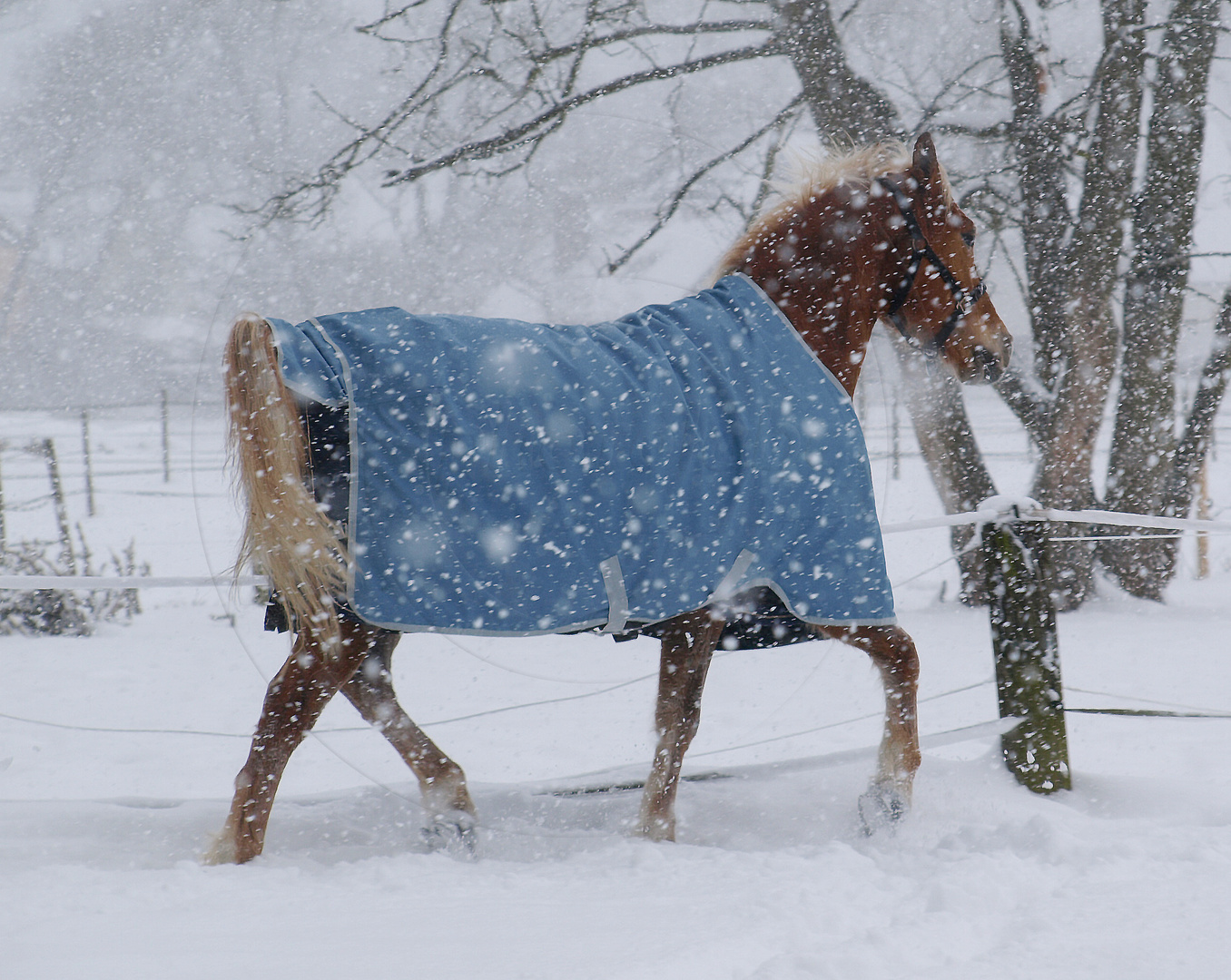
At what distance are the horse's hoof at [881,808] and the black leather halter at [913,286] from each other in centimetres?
115

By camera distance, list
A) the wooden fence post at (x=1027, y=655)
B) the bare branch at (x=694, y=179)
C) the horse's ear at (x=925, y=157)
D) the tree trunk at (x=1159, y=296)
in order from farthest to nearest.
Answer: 1. the bare branch at (x=694, y=179)
2. the tree trunk at (x=1159, y=296)
3. the wooden fence post at (x=1027, y=655)
4. the horse's ear at (x=925, y=157)

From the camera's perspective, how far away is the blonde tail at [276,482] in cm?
162

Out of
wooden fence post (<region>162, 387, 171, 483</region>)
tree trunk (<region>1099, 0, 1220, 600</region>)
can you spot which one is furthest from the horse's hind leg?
wooden fence post (<region>162, 387, 171, 483</region>)

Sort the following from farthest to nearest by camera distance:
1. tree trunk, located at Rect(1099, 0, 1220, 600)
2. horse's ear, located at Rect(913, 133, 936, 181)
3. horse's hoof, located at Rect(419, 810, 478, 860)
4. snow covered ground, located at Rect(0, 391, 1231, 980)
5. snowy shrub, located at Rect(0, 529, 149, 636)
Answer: snowy shrub, located at Rect(0, 529, 149, 636) < tree trunk, located at Rect(1099, 0, 1220, 600) < horse's ear, located at Rect(913, 133, 936, 181) < horse's hoof, located at Rect(419, 810, 478, 860) < snow covered ground, located at Rect(0, 391, 1231, 980)

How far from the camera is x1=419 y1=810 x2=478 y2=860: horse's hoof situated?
1.89 meters

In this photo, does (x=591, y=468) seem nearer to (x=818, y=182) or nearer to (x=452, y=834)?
(x=452, y=834)

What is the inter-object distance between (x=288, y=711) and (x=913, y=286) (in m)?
1.81

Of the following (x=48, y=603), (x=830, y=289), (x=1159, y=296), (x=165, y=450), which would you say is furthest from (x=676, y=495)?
(x=165, y=450)

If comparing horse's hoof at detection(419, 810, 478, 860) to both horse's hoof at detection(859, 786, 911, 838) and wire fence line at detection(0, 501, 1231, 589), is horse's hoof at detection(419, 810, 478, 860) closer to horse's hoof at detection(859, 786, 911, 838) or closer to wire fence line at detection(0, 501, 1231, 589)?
wire fence line at detection(0, 501, 1231, 589)

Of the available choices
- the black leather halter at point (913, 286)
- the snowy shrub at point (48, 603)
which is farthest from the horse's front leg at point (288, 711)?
the snowy shrub at point (48, 603)

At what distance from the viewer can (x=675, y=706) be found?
6.82 ft

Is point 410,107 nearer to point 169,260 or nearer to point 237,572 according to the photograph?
point 237,572

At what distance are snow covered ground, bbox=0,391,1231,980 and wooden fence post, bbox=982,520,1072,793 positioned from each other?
0.09 m

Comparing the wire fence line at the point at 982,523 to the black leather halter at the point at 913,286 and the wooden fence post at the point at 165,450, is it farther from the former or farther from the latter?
the wooden fence post at the point at 165,450
